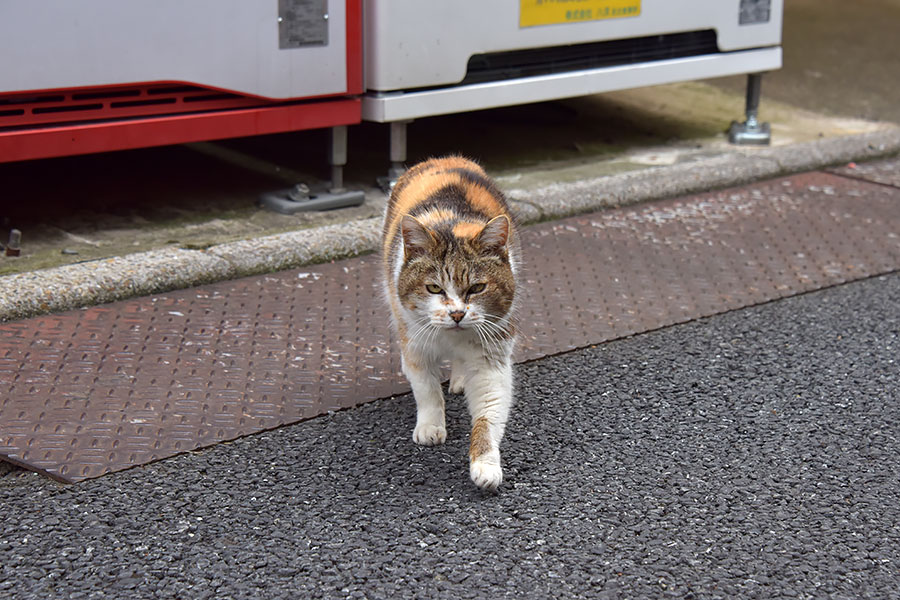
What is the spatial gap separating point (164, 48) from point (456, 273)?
2159 millimetres

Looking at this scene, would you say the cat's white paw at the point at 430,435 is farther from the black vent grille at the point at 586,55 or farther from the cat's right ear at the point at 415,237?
the black vent grille at the point at 586,55

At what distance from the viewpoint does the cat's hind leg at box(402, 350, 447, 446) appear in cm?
322

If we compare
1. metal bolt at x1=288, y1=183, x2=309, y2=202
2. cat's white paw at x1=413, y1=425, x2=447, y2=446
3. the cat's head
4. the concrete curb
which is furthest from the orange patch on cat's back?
metal bolt at x1=288, y1=183, x2=309, y2=202

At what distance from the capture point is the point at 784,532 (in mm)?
2816

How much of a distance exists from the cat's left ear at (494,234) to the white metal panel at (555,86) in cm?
218

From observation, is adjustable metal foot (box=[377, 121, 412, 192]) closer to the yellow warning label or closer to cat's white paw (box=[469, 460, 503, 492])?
the yellow warning label

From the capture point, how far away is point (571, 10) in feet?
18.6

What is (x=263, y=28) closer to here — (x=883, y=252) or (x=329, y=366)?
(x=329, y=366)

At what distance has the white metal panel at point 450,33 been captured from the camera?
16.5 feet

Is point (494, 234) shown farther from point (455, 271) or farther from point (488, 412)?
point (488, 412)

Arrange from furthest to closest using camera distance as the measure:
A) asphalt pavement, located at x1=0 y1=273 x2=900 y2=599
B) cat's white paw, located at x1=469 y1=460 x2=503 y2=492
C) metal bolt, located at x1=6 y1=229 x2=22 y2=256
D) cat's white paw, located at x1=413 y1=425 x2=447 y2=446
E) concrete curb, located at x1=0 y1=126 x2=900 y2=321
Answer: metal bolt, located at x1=6 y1=229 x2=22 y2=256, concrete curb, located at x1=0 y1=126 x2=900 y2=321, cat's white paw, located at x1=413 y1=425 x2=447 y2=446, cat's white paw, located at x1=469 y1=460 x2=503 y2=492, asphalt pavement, located at x1=0 y1=273 x2=900 y2=599

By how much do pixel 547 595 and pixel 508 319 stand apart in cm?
93

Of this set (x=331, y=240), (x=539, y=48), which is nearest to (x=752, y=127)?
(x=539, y=48)

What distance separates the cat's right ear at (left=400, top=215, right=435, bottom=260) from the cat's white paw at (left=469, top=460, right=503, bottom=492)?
0.62 meters
